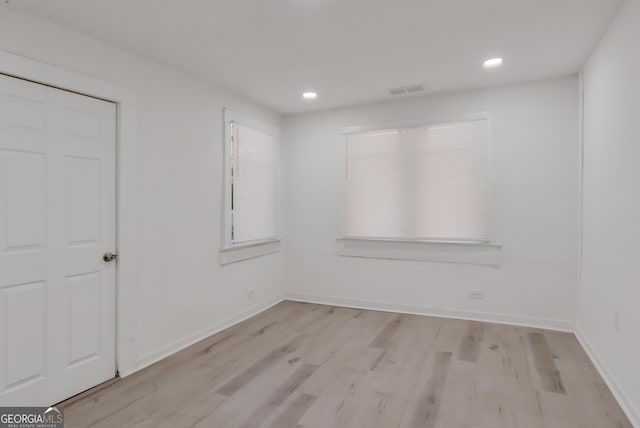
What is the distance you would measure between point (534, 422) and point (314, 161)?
361 cm

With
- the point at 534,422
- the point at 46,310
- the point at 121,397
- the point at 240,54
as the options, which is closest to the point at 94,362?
the point at 121,397

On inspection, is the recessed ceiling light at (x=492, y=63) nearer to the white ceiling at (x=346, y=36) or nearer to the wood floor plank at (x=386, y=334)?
the white ceiling at (x=346, y=36)

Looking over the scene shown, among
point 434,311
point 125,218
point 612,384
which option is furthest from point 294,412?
point 434,311

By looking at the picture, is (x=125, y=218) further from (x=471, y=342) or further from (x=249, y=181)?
(x=471, y=342)

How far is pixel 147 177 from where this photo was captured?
2.98 meters

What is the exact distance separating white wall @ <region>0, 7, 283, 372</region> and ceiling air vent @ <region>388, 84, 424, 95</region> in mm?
1779

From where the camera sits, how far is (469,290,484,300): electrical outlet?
396 centimetres

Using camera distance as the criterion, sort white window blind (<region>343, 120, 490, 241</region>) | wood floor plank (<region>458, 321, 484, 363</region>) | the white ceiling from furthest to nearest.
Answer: white window blind (<region>343, 120, 490, 241</region>)
wood floor plank (<region>458, 321, 484, 363</region>)
the white ceiling

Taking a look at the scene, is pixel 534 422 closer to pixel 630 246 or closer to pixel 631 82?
pixel 630 246

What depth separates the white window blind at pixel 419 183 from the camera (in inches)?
155

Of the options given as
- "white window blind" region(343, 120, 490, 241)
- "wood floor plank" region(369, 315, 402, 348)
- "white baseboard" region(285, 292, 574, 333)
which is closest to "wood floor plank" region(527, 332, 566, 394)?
"white baseboard" region(285, 292, 574, 333)

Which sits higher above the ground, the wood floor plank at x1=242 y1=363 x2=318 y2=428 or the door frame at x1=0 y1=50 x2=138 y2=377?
the door frame at x1=0 y1=50 x2=138 y2=377

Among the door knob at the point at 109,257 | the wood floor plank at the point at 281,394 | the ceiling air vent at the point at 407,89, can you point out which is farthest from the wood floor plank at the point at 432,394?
the ceiling air vent at the point at 407,89

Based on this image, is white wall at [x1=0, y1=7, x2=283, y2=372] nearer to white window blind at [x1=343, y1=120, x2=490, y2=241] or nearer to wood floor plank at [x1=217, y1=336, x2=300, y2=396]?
wood floor plank at [x1=217, y1=336, x2=300, y2=396]
